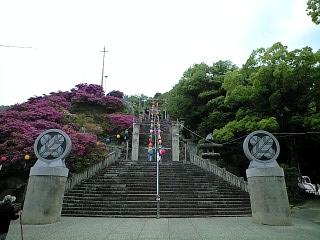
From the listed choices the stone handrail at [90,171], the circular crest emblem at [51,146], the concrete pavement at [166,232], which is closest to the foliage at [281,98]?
the concrete pavement at [166,232]

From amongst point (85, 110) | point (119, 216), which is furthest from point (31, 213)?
point (85, 110)

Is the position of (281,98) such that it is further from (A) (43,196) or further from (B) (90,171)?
(A) (43,196)

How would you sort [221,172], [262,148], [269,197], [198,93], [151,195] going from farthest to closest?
[198,93]
[221,172]
[151,195]
[262,148]
[269,197]

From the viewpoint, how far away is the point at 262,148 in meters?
8.88

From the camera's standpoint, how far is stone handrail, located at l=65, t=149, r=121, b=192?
1232 cm

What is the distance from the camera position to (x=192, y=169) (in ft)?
52.0

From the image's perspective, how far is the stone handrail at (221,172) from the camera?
13.3 meters

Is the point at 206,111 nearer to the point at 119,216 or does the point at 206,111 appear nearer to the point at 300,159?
the point at 300,159

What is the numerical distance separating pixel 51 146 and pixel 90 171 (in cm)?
593

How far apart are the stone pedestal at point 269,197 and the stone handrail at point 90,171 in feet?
29.8

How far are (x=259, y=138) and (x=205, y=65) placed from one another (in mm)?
18100

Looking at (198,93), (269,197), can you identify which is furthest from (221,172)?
(198,93)

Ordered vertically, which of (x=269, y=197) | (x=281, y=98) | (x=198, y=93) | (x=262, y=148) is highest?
(x=198, y=93)

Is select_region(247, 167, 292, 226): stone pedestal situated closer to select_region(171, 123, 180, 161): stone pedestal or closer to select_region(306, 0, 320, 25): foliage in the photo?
select_region(306, 0, 320, 25): foliage
